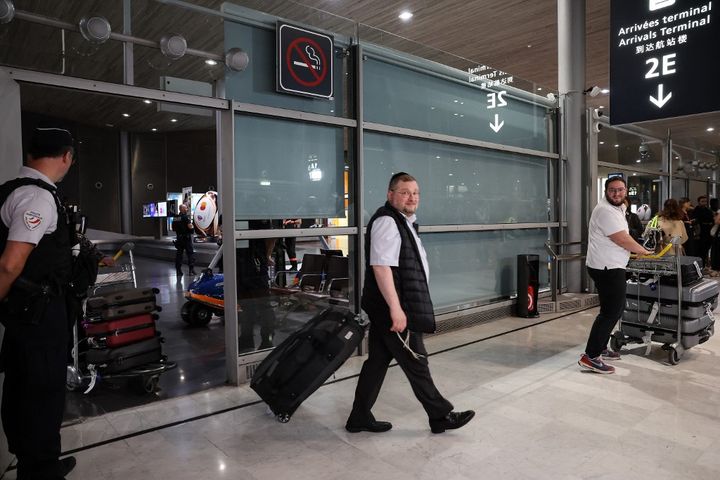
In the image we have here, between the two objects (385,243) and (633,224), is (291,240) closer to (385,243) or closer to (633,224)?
(385,243)

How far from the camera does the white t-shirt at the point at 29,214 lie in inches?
82.6

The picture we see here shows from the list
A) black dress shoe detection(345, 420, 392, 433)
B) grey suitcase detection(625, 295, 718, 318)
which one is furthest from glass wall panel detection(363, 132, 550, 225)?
black dress shoe detection(345, 420, 392, 433)

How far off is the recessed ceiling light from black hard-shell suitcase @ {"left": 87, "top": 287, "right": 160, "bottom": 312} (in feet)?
20.4

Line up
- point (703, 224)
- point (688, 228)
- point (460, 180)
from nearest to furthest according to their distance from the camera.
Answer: point (460, 180)
point (688, 228)
point (703, 224)

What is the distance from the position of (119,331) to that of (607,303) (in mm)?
3831

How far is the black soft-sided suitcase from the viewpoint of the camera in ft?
9.83

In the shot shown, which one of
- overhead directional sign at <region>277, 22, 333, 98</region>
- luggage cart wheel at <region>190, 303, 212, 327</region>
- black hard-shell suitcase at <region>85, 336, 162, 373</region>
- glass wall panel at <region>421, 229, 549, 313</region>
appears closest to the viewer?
black hard-shell suitcase at <region>85, 336, 162, 373</region>

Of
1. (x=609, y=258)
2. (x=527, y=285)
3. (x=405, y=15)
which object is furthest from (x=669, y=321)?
(x=405, y=15)

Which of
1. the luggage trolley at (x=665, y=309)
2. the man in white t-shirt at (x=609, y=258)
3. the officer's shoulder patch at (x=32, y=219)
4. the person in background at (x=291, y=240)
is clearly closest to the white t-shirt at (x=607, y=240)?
the man in white t-shirt at (x=609, y=258)

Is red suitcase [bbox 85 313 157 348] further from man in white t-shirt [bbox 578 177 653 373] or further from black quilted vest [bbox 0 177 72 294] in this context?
man in white t-shirt [bbox 578 177 653 373]

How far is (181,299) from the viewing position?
7988 millimetres

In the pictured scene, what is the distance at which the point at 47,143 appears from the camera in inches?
91.0

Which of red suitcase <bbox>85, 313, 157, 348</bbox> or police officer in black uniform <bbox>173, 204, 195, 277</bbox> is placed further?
police officer in black uniform <bbox>173, 204, 195, 277</bbox>

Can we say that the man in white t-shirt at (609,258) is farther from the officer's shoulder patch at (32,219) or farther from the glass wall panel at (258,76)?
the officer's shoulder patch at (32,219)
